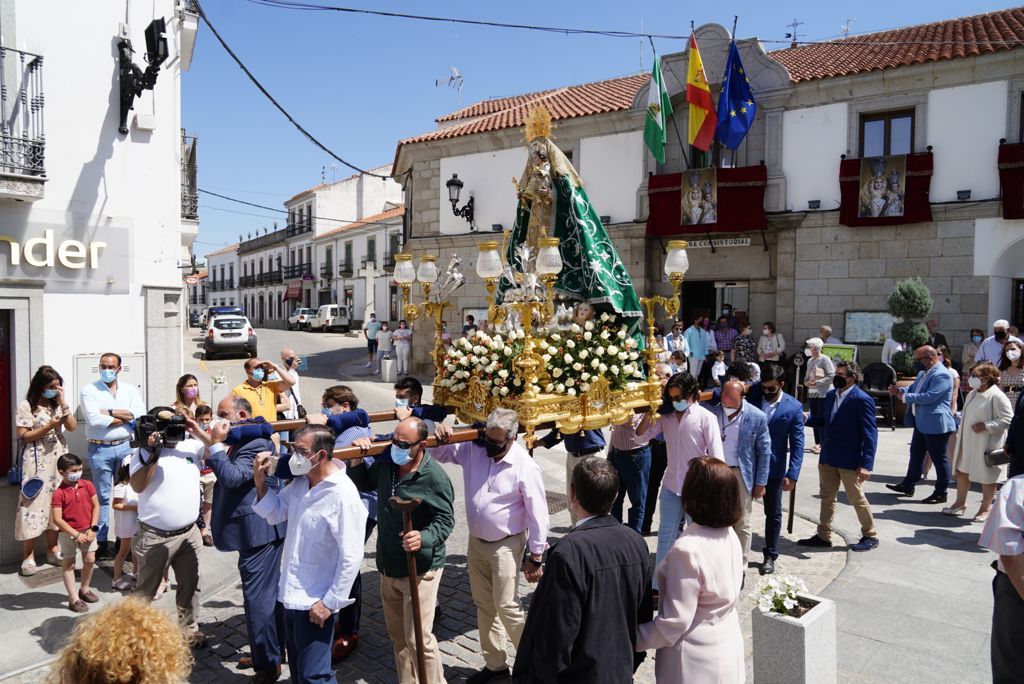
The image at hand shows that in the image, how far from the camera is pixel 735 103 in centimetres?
1617

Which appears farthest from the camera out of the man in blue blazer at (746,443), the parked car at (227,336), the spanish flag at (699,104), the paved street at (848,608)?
the parked car at (227,336)

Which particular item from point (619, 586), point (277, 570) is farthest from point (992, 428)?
point (277, 570)

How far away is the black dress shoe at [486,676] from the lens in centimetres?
430

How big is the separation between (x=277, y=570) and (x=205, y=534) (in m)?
2.64

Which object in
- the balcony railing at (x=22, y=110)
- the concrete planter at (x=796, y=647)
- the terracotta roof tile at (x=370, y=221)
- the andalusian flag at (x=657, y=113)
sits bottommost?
the concrete planter at (x=796, y=647)

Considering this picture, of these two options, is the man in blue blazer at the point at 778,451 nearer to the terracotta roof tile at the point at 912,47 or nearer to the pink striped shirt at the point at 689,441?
the pink striped shirt at the point at 689,441

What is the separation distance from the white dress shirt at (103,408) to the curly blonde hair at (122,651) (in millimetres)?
5179

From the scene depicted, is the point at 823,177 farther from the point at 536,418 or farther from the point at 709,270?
the point at 536,418

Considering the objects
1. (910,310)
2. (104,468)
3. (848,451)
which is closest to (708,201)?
(910,310)

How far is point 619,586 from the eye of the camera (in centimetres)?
294

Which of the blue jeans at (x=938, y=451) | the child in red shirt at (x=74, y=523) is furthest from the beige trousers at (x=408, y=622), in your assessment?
the blue jeans at (x=938, y=451)

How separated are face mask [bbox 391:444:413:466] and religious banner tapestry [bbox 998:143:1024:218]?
1516 cm

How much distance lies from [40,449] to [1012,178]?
16.9 meters

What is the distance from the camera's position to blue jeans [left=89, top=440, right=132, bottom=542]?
657 cm
